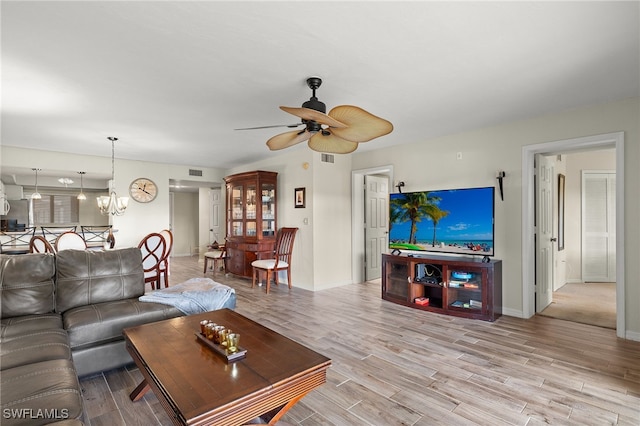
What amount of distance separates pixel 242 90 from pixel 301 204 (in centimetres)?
283

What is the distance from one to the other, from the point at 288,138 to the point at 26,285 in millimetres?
2475

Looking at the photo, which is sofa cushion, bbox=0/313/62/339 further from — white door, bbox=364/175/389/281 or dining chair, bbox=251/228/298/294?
white door, bbox=364/175/389/281

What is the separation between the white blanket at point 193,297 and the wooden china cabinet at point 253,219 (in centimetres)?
258

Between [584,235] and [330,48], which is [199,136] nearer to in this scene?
[330,48]

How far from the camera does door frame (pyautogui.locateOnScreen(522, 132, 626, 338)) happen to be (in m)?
3.21

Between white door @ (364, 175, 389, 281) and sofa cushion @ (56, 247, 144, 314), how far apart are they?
13.1 feet

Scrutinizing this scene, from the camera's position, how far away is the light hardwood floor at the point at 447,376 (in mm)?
1990

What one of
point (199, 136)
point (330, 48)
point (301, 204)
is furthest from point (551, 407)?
point (199, 136)

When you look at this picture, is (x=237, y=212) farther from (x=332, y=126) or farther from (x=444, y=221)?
(x=332, y=126)

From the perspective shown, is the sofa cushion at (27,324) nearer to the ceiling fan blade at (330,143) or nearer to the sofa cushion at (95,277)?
the sofa cushion at (95,277)

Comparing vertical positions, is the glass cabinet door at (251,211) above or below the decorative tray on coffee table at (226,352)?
above

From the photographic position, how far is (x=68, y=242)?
14.2 ft

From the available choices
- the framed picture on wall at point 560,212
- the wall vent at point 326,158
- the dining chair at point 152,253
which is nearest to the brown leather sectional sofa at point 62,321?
the dining chair at point 152,253

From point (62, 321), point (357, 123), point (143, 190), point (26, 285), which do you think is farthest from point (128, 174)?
point (357, 123)
